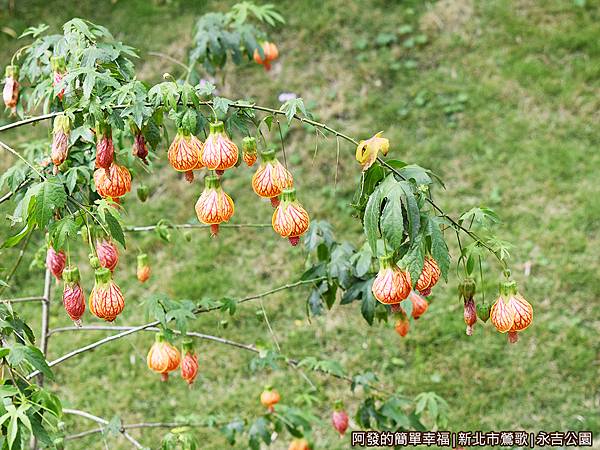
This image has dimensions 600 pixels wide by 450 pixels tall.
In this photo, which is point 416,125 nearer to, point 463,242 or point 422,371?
point 463,242

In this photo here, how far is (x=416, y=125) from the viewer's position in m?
5.11

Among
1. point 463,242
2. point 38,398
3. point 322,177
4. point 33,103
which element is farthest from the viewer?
point 322,177

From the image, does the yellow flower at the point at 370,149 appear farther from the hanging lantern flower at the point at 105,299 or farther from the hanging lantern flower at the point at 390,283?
the hanging lantern flower at the point at 105,299

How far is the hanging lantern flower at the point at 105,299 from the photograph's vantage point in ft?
6.27

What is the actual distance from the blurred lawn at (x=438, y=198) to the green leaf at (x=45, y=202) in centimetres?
222

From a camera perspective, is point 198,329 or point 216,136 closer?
point 216,136

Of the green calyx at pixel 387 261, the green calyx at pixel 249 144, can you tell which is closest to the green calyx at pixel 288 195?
the green calyx at pixel 249 144

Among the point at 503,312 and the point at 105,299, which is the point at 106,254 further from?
the point at 503,312

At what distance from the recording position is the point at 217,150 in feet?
5.99

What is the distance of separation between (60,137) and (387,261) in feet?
2.47

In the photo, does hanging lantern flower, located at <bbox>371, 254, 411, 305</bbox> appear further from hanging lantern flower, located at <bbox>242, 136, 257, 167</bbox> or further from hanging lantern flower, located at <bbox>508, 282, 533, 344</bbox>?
hanging lantern flower, located at <bbox>242, 136, 257, 167</bbox>

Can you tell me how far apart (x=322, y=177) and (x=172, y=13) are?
176 centimetres

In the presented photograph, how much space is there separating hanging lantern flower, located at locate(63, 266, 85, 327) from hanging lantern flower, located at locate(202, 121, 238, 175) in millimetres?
397

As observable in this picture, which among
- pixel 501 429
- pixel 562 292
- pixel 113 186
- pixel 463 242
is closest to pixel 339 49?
pixel 463 242
